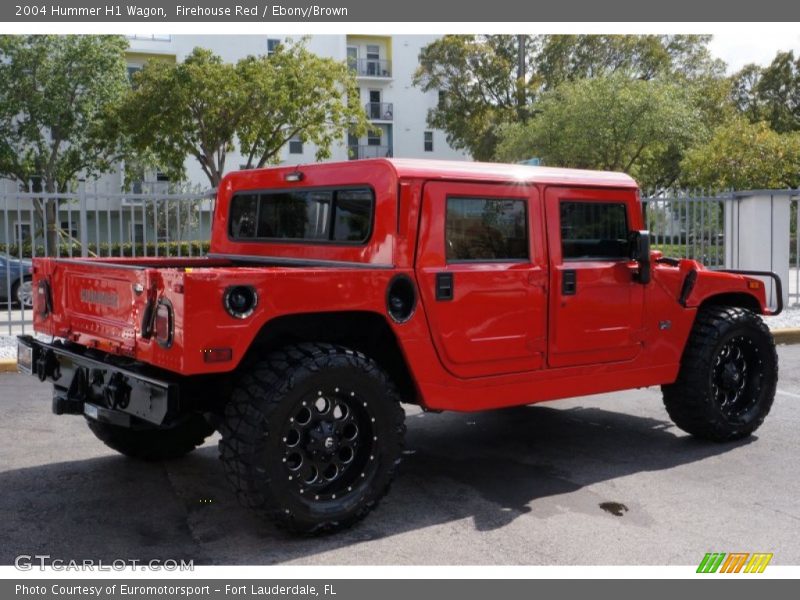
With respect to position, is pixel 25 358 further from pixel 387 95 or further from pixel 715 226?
pixel 387 95

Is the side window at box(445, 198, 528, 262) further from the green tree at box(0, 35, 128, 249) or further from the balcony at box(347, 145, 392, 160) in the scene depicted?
the balcony at box(347, 145, 392, 160)

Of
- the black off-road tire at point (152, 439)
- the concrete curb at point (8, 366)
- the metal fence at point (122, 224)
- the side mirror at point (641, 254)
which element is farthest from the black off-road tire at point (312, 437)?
the metal fence at point (122, 224)

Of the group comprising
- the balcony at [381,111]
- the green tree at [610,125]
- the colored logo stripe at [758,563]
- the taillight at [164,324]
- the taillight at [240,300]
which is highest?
the balcony at [381,111]

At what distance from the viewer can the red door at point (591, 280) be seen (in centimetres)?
533

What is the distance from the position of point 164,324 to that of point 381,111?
4578cm

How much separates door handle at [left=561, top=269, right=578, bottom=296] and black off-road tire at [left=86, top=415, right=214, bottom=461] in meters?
2.32

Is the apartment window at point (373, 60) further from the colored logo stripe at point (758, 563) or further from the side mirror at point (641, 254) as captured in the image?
the colored logo stripe at point (758, 563)

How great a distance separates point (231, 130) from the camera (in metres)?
28.0

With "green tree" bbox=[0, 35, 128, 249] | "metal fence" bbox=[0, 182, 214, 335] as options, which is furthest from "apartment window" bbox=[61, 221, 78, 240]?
"green tree" bbox=[0, 35, 128, 249]

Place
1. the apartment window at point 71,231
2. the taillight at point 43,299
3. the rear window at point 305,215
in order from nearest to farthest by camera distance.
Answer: the rear window at point 305,215, the taillight at point 43,299, the apartment window at point 71,231

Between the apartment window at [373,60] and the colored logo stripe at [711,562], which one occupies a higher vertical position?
the apartment window at [373,60]

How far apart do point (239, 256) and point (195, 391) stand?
5.62 feet

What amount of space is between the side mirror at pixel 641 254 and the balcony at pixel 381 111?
4381 centimetres

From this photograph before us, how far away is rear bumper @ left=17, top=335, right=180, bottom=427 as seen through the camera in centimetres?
423
